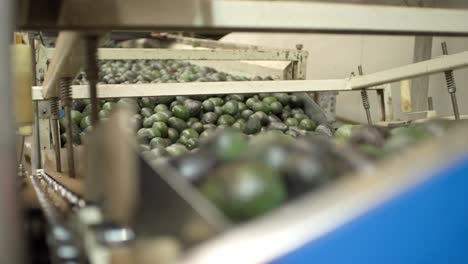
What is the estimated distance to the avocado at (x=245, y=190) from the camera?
526 mm

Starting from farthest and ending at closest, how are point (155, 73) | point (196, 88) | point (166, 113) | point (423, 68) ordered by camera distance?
1. point (155, 73)
2. point (166, 113)
3. point (196, 88)
4. point (423, 68)

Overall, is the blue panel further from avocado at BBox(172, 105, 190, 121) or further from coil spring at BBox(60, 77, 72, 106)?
avocado at BBox(172, 105, 190, 121)

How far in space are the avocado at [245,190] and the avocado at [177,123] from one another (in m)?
2.08

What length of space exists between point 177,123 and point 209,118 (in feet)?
0.87

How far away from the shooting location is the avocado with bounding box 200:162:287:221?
53 cm

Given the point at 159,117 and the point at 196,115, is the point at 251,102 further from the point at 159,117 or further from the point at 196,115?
the point at 159,117

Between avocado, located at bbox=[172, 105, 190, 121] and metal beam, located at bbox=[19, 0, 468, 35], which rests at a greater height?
metal beam, located at bbox=[19, 0, 468, 35]

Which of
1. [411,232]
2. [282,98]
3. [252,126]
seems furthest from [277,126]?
[411,232]

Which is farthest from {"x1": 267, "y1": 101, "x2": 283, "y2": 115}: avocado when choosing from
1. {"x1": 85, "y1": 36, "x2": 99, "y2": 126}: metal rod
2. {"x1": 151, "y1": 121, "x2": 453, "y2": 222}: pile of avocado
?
{"x1": 151, "y1": 121, "x2": 453, "y2": 222}: pile of avocado

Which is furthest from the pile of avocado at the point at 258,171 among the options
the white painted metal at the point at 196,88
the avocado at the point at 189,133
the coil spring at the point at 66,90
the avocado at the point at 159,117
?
the avocado at the point at 159,117

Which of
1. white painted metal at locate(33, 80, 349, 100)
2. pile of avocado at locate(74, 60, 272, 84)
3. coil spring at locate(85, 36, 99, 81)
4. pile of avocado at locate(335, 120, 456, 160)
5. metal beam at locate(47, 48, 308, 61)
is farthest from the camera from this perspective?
pile of avocado at locate(74, 60, 272, 84)

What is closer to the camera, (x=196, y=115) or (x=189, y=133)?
(x=189, y=133)

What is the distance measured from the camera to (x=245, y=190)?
0.54 meters

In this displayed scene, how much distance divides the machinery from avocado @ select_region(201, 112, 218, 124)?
1802 mm
